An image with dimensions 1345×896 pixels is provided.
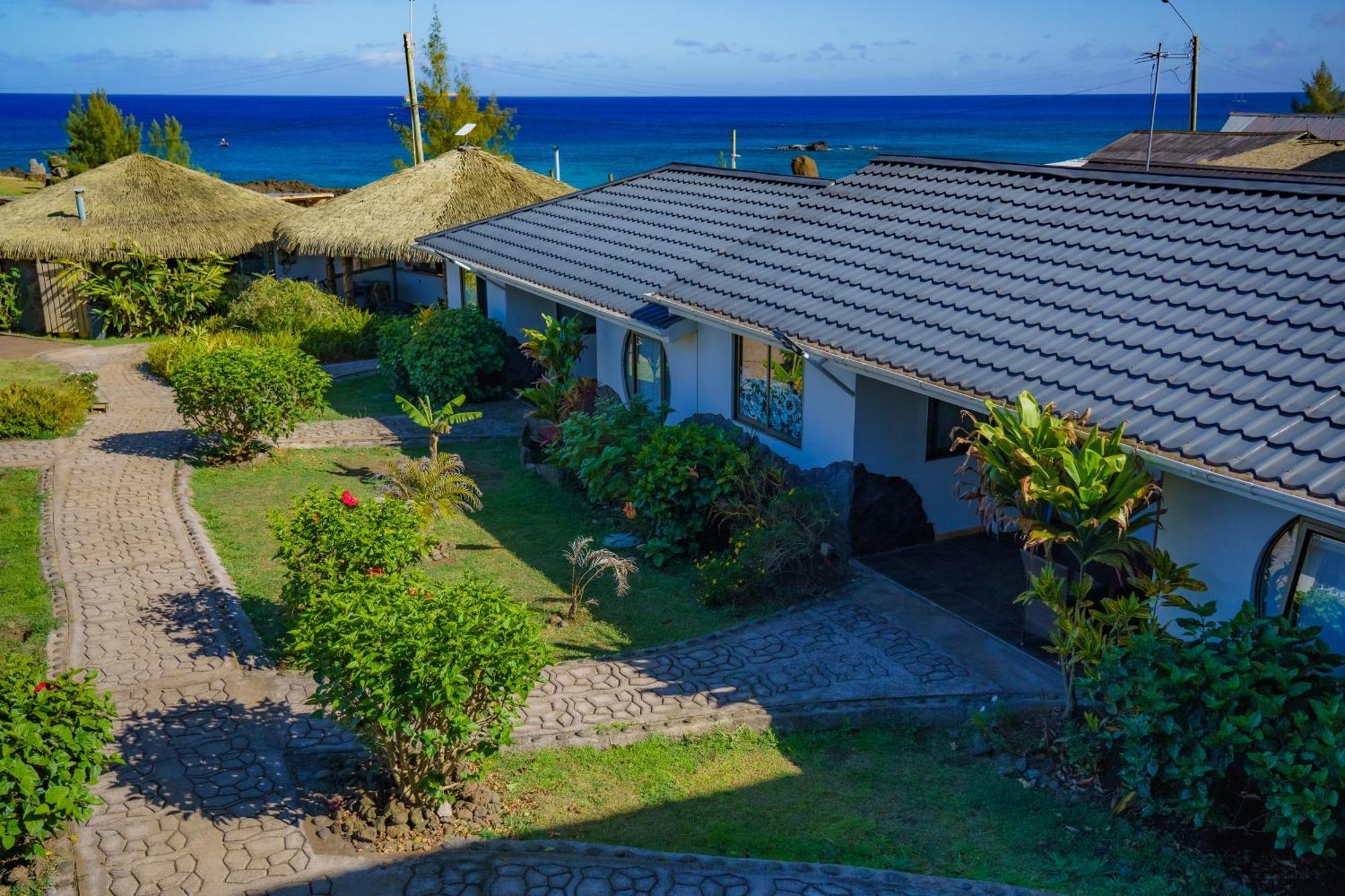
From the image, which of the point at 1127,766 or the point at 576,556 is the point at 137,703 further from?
the point at 1127,766

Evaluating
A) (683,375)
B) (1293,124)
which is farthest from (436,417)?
(1293,124)

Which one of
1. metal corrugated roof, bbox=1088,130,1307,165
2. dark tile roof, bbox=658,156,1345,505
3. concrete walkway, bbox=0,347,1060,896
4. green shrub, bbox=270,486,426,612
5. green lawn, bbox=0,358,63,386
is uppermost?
metal corrugated roof, bbox=1088,130,1307,165

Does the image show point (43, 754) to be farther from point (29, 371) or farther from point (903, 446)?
point (29, 371)

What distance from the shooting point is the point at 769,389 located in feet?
41.8

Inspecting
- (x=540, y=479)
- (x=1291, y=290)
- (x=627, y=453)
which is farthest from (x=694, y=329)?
(x=1291, y=290)

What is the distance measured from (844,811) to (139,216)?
24322 mm

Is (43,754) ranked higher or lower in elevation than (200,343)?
lower

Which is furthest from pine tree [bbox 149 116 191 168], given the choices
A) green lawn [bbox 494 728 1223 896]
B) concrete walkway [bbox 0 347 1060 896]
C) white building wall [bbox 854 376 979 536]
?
green lawn [bbox 494 728 1223 896]

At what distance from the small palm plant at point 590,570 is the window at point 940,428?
10.8 feet

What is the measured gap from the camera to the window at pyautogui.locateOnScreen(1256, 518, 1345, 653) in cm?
717

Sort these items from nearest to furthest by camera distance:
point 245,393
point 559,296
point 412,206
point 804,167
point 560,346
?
point 245,393 < point 559,296 < point 560,346 < point 804,167 < point 412,206

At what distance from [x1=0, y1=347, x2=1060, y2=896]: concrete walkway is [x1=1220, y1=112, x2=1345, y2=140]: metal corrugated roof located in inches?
957

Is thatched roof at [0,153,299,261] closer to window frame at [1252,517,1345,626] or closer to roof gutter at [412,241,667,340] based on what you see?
roof gutter at [412,241,667,340]

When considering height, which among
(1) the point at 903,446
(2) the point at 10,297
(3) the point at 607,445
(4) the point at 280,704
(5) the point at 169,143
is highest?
(5) the point at 169,143
